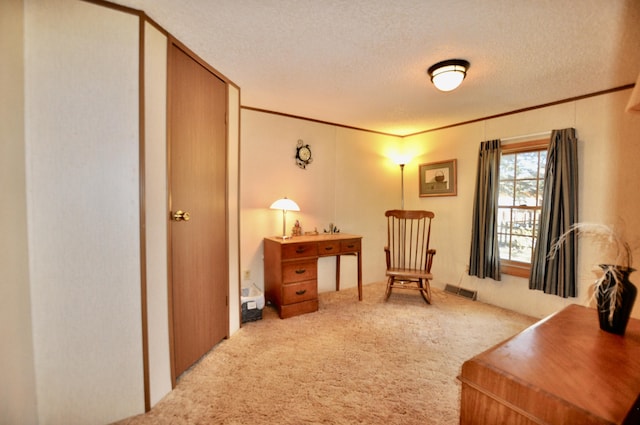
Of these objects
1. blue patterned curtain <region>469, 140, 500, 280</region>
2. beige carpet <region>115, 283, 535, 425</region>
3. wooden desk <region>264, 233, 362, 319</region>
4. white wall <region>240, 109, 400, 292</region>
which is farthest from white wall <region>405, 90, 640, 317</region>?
wooden desk <region>264, 233, 362, 319</region>

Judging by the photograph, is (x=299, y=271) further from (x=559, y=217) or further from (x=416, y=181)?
(x=559, y=217)

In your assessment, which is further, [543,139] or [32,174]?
[543,139]

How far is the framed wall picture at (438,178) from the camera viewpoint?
12.0 feet

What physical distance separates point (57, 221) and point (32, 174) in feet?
0.77

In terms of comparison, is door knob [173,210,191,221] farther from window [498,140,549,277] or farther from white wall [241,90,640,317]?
window [498,140,549,277]

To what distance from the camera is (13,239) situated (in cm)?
121

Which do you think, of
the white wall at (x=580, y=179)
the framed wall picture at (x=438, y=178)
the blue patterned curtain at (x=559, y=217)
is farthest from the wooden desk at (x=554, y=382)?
the framed wall picture at (x=438, y=178)

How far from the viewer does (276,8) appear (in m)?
1.49

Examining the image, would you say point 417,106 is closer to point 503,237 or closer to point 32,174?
point 503,237

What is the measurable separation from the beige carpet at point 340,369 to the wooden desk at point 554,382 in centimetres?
38

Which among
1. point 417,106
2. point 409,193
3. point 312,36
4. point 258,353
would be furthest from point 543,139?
point 258,353

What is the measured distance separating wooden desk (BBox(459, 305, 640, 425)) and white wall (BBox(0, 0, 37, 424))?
1.81 m

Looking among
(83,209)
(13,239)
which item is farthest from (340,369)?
(13,239)

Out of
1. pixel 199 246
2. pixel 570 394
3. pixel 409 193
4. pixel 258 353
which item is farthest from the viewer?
pixel 409 193
